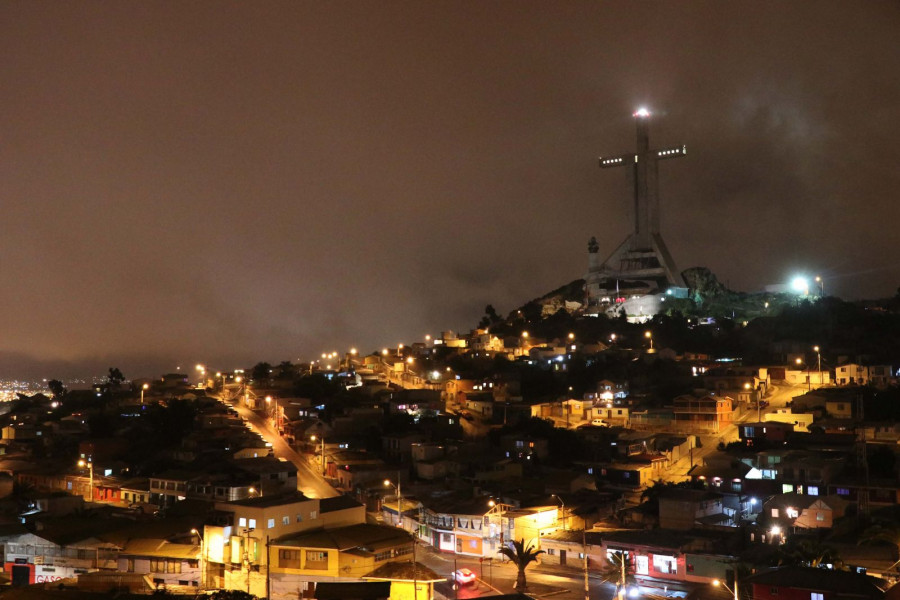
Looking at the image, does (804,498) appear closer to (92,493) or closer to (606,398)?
(606,398)

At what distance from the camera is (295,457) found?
98.1 ft

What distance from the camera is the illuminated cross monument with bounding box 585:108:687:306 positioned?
50.3 m

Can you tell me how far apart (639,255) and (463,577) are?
1444 inches

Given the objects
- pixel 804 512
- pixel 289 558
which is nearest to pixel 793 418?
pixel 804 512

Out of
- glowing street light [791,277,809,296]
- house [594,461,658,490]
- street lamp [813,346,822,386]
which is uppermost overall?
glowing street light [791,277,809,296]

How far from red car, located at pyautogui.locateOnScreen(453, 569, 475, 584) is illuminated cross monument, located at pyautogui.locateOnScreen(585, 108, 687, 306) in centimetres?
3323

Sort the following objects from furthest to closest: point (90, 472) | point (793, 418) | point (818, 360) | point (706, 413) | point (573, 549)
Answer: point (818, 360)
point (706, 413)
point (793, 418)
point (90, 472)
point (573, 549)

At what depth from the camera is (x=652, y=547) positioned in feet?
58.8

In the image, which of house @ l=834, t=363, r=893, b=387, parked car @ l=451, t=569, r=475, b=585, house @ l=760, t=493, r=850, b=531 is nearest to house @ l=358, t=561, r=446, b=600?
parked car @ l=451, t=569, r=475, b=585

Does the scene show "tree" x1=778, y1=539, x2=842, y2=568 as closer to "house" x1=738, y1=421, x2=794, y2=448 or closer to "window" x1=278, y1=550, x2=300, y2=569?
"window" x1=278, y1=550, x2=300, y2=569

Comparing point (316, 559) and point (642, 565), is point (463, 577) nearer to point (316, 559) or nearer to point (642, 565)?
point (316, 559)

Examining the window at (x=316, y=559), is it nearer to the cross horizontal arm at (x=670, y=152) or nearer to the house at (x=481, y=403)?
the house at (x=481, y=403)

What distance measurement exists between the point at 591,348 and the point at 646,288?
9.51m

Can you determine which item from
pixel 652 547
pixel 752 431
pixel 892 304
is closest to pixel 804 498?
pixel 652 547
